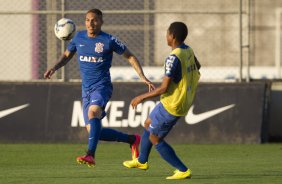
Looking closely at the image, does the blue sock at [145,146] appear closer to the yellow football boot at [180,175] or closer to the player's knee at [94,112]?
the yellow football boot at [180,175]

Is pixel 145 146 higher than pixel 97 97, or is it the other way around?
pixel 97 97

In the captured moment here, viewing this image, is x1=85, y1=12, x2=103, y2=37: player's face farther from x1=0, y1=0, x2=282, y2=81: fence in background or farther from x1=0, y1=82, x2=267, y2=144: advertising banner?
x1=0, y1=0, x2=282, y2=81: fence in background

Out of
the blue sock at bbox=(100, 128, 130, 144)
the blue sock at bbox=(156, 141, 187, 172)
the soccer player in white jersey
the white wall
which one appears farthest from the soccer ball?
the white wall

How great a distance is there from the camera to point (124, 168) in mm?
13859

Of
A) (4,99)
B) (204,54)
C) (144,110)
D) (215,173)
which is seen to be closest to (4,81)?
(4,99)

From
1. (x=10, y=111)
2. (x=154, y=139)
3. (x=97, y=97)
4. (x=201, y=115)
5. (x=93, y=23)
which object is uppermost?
(x=93, y=23)

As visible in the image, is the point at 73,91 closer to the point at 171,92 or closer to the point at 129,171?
the point at 129,171

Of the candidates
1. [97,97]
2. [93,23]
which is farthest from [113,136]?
[93,23]

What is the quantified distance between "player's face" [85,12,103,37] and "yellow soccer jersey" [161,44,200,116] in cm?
188

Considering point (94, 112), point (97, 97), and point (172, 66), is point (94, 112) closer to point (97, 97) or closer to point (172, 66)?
point (97, 97)

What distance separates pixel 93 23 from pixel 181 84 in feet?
6.81

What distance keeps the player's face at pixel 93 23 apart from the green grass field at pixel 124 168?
1.82 meters

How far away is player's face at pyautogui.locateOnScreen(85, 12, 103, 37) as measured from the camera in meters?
13.5

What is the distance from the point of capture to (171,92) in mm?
12078
